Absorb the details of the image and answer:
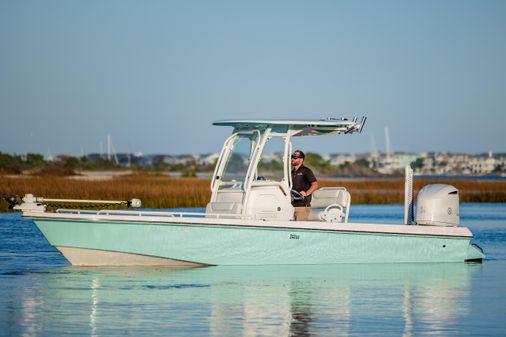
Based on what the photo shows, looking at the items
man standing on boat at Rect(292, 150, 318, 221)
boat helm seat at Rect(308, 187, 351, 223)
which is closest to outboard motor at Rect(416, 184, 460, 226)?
boat helm seat at Rect(308, 187, 351, 223)

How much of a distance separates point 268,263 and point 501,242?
9598 millimetres

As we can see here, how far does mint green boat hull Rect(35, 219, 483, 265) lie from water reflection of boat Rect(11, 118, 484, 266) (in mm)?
16

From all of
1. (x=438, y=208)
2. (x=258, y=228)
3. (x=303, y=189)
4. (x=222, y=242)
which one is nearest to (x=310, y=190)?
(x=303, y=189)

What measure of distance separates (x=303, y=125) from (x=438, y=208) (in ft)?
9.02

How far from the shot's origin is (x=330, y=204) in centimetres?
1953

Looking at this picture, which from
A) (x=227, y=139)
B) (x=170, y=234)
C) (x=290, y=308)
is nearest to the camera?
(x=290, y=308)

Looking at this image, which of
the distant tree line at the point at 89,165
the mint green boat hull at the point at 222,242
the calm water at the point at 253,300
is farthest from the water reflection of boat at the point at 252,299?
the distant tree line at the point at 89,165

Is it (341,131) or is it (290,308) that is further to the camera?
(341,131)

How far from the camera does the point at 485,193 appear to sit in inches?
1983

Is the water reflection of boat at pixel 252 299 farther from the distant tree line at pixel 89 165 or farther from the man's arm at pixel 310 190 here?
the distant tree line at pixel 89 165

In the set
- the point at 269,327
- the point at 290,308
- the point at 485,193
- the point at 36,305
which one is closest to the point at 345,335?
the point at 269,327

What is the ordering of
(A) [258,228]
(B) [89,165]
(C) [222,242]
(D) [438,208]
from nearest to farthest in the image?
1. (A) [258,228]
2. (C) [222,242]
3. (D) [438,208]
4. (B) [89,165]

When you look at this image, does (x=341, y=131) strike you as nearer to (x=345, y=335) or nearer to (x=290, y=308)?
(x=290, y=308)

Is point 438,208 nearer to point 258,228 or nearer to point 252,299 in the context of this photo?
point 258,228
